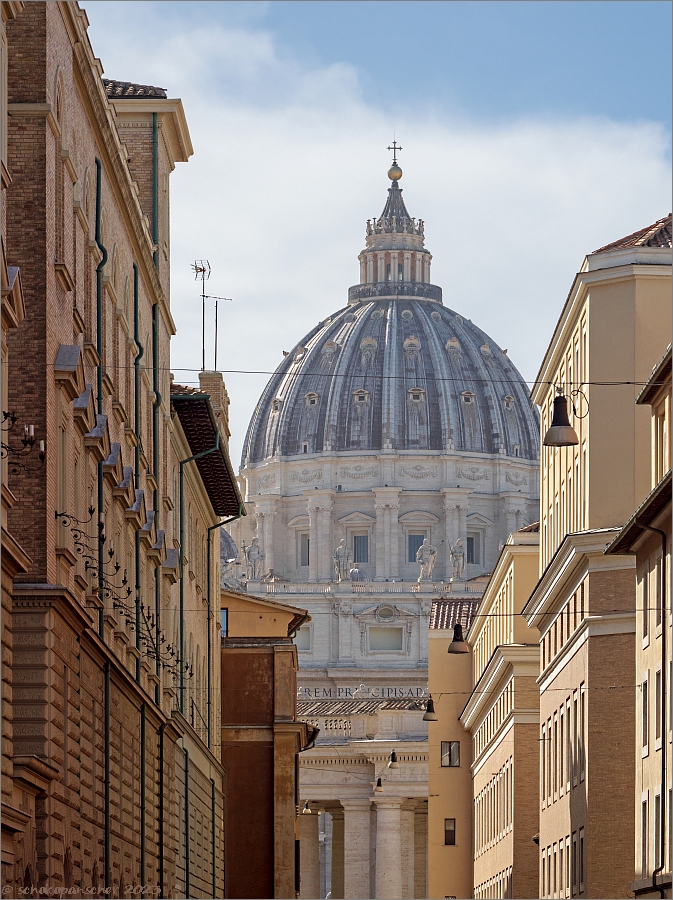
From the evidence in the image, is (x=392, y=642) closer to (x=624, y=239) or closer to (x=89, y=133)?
(x=624, y=239)

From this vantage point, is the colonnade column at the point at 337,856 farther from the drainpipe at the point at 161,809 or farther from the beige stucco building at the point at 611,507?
the drainpipe at the point at 161,809

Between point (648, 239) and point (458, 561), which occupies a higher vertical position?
point (458, 561)

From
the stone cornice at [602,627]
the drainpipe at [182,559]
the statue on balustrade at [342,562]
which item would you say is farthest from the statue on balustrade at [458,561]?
the drainpipe at [182,559]

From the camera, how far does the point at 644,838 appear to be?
30.0 metres

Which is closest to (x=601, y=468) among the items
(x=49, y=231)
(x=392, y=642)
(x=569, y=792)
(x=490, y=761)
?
(x=569, y=792)

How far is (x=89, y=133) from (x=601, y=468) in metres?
13.5

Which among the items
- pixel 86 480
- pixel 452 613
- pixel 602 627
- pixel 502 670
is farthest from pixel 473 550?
pixel 86 480

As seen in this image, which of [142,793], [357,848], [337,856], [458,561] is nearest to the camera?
[142,793]

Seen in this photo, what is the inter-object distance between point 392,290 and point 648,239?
137038mm

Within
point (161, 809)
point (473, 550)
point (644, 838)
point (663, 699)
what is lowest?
point (644, 838)

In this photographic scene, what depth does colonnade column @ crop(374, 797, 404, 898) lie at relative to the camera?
316ft

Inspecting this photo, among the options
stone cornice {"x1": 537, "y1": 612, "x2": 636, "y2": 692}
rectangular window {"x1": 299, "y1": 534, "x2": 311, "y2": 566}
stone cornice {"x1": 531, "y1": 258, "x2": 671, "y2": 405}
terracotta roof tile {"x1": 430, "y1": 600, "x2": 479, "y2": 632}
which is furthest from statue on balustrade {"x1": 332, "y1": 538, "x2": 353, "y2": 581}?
stone cornice {"x1": 537, "y1": 612, "x2": 636, "y2": 692}

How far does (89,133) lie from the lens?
23547 mm

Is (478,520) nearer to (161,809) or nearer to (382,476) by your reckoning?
(382,476)
